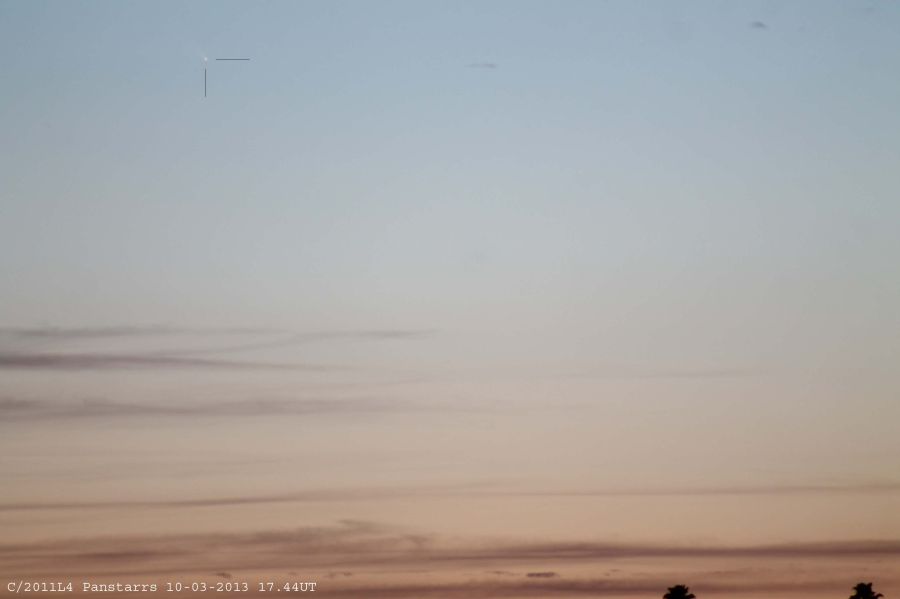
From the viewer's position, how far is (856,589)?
18075 cm

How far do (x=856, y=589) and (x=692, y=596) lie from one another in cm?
1558

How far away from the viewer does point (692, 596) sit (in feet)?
592
